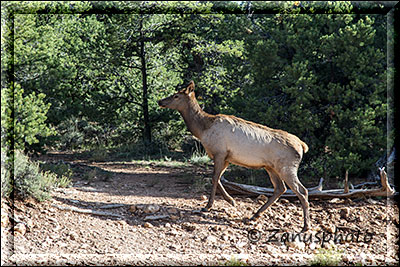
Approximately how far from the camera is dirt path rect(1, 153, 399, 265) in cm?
652

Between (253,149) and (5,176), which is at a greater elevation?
(253,149)

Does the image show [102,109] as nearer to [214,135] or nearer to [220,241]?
[214,135]

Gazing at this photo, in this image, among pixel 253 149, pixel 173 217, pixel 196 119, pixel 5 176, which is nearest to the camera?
pixel 5 176

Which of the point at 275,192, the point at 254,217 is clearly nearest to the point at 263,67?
the point at 275,192

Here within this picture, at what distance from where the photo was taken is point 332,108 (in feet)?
35.5

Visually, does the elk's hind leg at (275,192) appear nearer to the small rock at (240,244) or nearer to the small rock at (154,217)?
the small rock at (240,244)

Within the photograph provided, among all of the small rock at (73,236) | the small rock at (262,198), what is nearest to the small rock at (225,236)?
the small rock at (262,198)

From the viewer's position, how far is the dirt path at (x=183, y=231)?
6.52 metres

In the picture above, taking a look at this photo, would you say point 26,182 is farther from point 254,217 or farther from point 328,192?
point 328,192

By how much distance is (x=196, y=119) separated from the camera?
8773 millimetres

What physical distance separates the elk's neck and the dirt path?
155cm

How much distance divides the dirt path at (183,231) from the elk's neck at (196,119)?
155 centimetres

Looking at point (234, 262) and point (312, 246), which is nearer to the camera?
point (234, 262)

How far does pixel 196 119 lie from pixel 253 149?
4.44 ft
